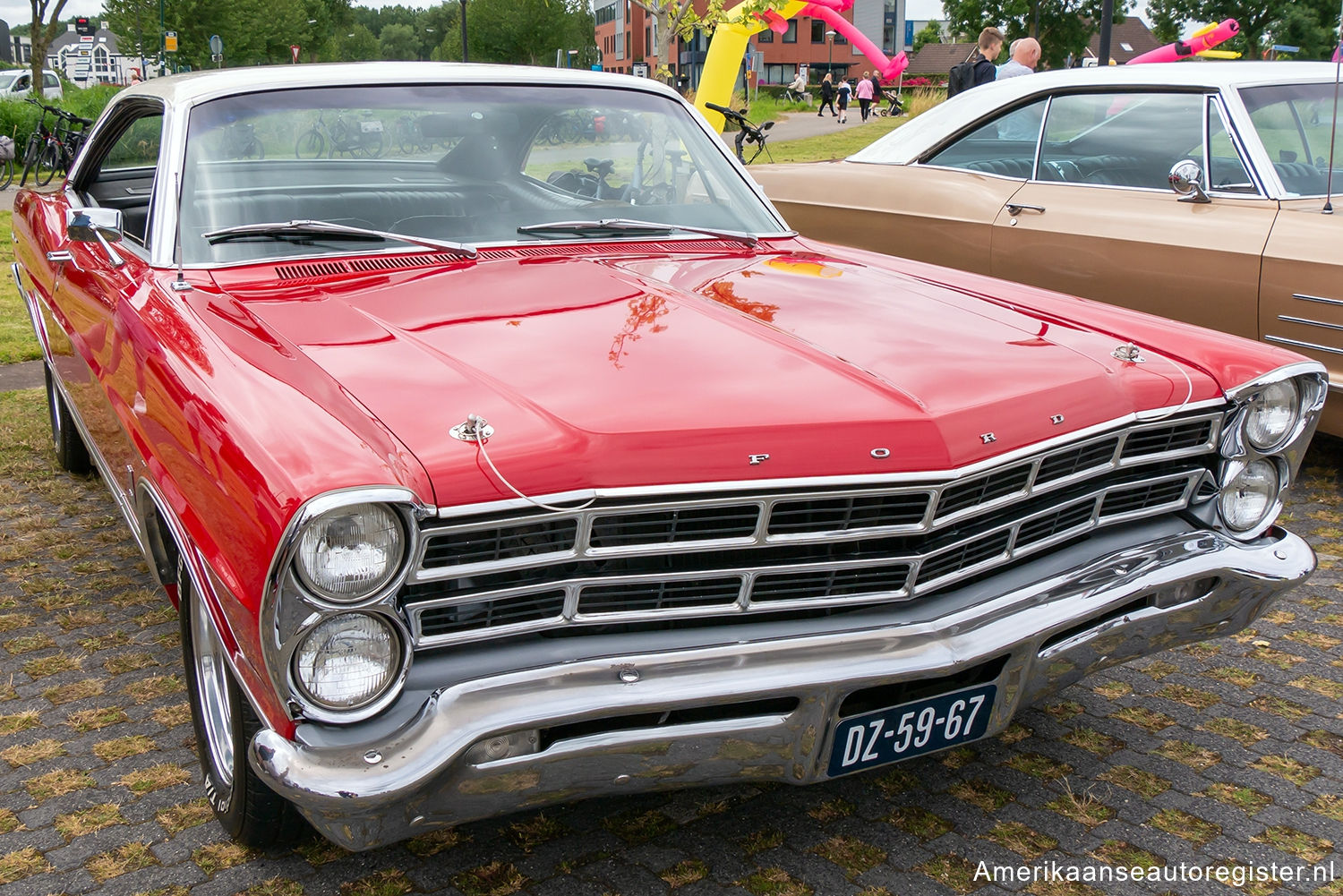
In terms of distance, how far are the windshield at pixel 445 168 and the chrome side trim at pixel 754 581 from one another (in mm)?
1385

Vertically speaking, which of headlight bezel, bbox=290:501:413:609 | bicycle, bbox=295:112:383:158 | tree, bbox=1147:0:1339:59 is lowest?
headlight bezel, bbox=290:501:413:609

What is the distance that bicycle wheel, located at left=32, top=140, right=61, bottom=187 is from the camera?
220 inches

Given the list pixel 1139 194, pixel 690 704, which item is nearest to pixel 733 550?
pixel 690 704

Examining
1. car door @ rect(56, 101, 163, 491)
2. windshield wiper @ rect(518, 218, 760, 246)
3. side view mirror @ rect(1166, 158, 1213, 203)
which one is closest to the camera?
car door @ rect(56, 101, 163, 491)

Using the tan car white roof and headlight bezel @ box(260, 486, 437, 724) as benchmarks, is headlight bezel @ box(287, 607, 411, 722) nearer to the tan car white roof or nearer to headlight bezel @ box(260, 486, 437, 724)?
headlight bezel @ box(260, 486, 437, 724)

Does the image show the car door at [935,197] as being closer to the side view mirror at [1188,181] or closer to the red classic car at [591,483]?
the side view mirror at [1188,181]

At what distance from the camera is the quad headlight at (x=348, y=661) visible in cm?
185

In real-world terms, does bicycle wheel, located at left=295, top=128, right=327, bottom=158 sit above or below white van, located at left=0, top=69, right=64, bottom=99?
below

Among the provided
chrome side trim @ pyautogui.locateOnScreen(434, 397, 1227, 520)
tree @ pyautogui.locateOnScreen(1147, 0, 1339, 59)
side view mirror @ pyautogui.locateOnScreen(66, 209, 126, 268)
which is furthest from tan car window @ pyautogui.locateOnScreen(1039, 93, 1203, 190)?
tree @ pyautogui.locateOnScreen(1147, 0, 1339, 59)

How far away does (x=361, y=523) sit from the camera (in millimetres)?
1833

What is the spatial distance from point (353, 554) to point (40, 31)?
Result: 97.0 feet

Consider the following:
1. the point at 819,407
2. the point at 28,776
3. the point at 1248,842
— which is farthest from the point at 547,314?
the point at 1248,842

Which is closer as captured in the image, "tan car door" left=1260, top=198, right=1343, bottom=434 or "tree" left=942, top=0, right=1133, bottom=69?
"tan car door" left=1260, top=198, right=1343, bottom=434

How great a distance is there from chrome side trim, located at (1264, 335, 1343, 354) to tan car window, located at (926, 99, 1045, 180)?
1523mm
